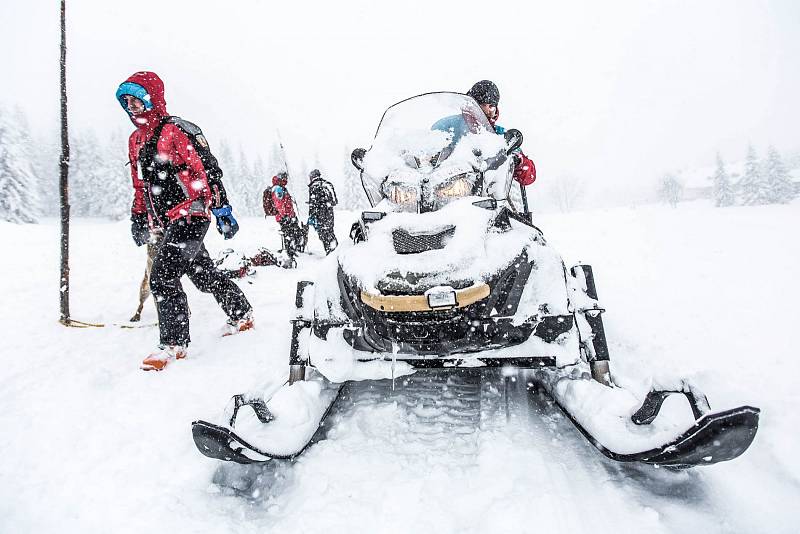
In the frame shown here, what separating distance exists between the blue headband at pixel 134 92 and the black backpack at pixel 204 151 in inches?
7.0

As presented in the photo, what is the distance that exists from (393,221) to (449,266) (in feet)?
1.91

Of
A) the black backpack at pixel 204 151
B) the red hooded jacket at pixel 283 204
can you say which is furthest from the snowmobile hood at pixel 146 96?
the red hooded jacket at pixel 283 204

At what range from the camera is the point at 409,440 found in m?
2.22

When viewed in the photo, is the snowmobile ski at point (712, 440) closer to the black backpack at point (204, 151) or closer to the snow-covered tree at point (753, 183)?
the black backpack at point (204, 151)

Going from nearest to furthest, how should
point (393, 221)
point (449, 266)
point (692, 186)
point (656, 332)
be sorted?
point (449, 266), point (393, 221), point (656, 332), point (692, 186)

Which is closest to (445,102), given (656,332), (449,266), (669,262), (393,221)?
(393,221)

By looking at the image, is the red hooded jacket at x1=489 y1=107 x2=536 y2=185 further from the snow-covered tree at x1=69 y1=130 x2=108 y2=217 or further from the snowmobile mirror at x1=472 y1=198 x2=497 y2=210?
the snow-covered tree at x1=69 y1=130 x2=108 y2=217

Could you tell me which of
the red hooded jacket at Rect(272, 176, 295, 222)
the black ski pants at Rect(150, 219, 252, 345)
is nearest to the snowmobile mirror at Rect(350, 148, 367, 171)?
the black ski pants at Rect(150, 219, 252, 345)

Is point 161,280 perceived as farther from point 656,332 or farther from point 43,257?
point 43,257

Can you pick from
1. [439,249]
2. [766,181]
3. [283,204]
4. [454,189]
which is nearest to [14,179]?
[283,204]

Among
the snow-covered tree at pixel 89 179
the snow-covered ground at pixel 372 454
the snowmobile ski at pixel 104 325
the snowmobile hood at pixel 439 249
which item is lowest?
the snow-covered tree at pixel 89 179

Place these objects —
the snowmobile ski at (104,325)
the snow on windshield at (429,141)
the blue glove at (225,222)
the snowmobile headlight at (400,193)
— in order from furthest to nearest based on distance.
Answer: the snowmobile ski at (104,325) → the blue glove at (225,222) → the snow on windshield at (429,141) → the snowmobile headlight at (400,193)

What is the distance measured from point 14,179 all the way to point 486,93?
45060 millimetres

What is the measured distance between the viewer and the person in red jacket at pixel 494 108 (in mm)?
4402
